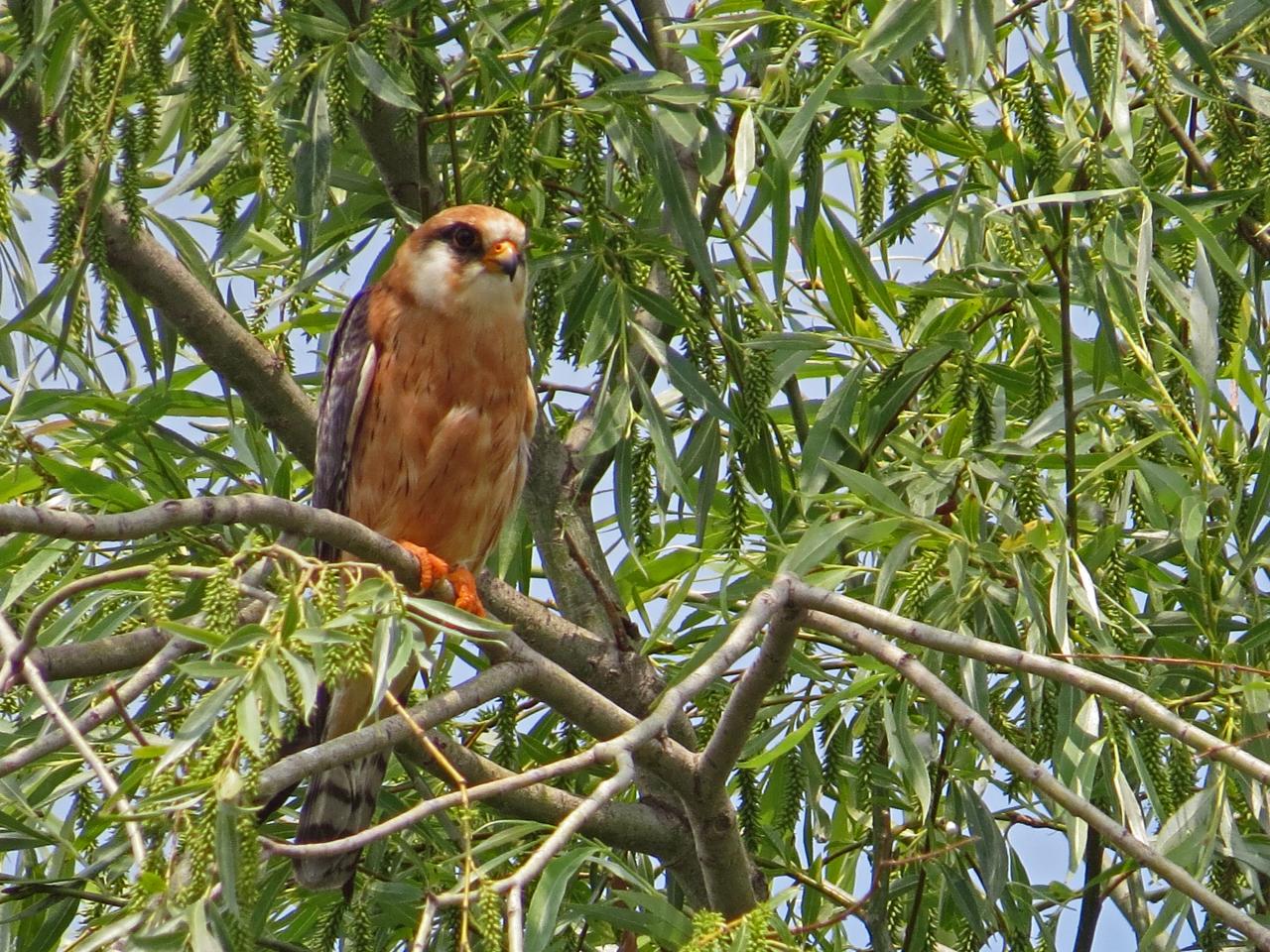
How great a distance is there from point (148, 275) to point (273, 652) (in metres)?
A: 1.44

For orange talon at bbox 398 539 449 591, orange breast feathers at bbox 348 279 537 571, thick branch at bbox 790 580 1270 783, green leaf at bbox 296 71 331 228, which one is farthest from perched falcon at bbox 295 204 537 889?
thick branch at bbox 790 580 1270 783

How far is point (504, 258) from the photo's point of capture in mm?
3539

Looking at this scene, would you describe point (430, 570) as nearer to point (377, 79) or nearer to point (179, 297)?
point (179, 297)

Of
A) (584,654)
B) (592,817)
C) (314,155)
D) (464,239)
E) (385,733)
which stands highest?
(314,155)

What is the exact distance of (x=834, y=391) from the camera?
331cm

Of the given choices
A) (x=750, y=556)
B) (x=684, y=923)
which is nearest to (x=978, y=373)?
(x=750, y=556)

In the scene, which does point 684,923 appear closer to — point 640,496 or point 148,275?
point 640,496

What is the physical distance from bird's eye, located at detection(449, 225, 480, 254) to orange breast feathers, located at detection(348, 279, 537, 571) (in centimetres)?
26

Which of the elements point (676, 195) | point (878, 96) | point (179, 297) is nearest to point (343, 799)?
point (179, 297)

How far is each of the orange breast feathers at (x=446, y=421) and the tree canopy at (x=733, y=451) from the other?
0.10m

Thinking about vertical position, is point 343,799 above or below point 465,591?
below

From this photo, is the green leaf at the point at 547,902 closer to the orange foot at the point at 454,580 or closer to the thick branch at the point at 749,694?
the thick branch at the point at 749,694

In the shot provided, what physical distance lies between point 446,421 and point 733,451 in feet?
2.75

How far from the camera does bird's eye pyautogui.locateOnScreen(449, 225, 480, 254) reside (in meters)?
3.57
